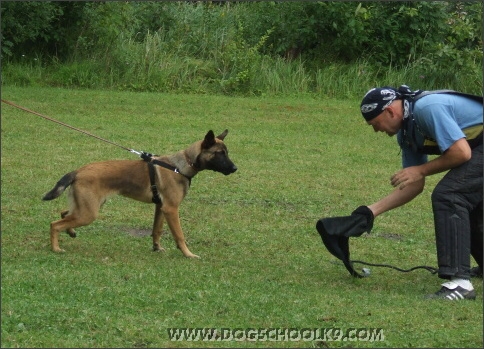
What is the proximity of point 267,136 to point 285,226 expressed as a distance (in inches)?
231

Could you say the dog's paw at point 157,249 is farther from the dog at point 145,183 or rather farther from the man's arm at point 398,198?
the man's arm at point 398,198

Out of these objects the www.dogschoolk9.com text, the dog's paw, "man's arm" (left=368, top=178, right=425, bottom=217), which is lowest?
the dog's paw

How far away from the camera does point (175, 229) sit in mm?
8078

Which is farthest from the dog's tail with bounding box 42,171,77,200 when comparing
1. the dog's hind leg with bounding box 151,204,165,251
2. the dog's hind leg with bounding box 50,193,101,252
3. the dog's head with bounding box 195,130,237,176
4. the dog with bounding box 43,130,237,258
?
the dog's head with bounding box 195,130,237,176

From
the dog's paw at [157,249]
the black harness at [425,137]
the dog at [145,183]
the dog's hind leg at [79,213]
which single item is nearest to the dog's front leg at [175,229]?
the dog at [145,183]

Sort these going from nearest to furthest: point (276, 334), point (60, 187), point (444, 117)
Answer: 1. point (276, 334)
2. point (444, 117)
3. point (60, 187)

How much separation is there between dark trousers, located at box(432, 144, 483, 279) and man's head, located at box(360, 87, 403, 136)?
1.87ft

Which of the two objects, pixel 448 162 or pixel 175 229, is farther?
Result: pixel 175 229

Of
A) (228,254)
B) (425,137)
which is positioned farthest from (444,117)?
(228,254)

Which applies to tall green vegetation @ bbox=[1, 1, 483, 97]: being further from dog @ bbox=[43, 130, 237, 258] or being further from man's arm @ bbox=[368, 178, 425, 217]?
man's arm @ bbox=[368, 178, 425, 217]

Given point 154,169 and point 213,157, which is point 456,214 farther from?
point 154,169

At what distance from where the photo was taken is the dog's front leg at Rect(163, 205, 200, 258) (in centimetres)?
804

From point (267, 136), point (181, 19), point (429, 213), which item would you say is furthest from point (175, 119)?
point (429, 213)

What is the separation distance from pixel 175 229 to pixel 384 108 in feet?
7.67
